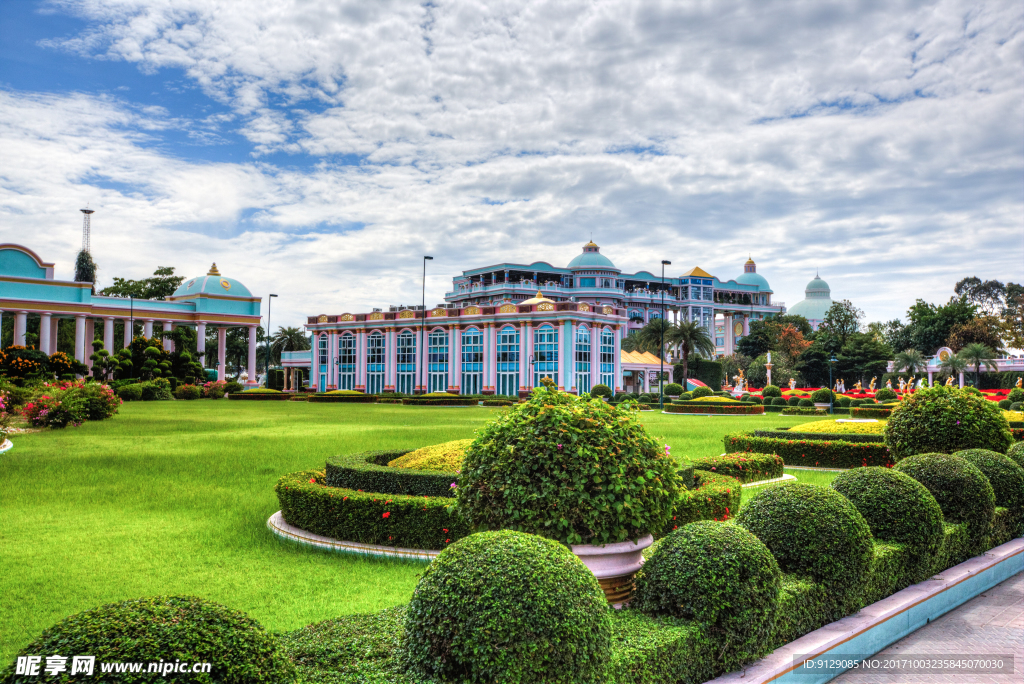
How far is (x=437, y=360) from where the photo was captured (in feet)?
192

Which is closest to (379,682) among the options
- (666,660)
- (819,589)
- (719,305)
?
(666,660)

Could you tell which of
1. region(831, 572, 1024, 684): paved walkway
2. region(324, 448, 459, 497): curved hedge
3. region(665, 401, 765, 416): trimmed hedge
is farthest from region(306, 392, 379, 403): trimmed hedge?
region(831, 572, 1024, 684): paved walkway

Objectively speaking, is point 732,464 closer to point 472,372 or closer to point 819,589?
point 819,589

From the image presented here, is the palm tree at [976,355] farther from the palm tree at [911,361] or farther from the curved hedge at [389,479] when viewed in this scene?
the curved hedge at [389,479]

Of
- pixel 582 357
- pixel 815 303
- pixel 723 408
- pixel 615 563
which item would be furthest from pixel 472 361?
pixel 815 303

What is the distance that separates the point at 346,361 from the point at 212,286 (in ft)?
51.5

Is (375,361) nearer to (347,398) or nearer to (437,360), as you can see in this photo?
(437,360)

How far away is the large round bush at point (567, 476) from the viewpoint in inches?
209

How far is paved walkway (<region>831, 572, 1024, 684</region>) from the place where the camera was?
5.41 meters

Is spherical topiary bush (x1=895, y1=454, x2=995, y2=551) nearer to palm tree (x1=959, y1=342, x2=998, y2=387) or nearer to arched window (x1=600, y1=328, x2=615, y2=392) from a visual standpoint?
arched window (x1=600, y1=328, x2=615, y2=392)

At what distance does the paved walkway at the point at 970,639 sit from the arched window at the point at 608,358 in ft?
156

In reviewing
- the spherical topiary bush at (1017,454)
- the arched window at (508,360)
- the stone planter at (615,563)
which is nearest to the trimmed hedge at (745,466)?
the spherical topiary bush at (1017,454)

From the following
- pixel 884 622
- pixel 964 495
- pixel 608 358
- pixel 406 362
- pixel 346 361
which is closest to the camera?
pixel 884 622

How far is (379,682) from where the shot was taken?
143 inches
